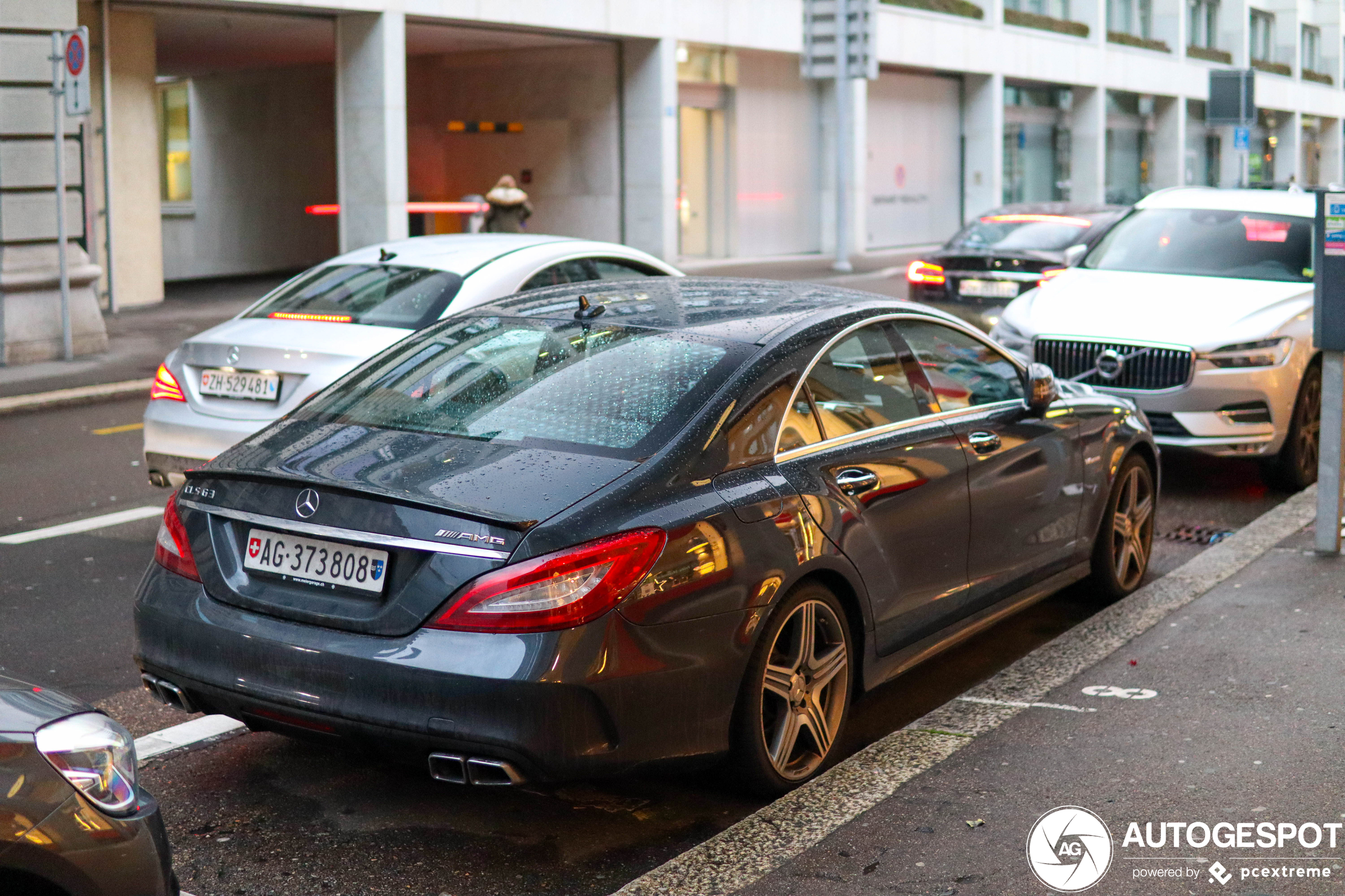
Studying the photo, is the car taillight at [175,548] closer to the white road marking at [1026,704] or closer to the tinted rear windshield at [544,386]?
the tinted rear windshield at [544,386]

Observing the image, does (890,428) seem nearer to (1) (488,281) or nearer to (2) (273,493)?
(2) (273,493)

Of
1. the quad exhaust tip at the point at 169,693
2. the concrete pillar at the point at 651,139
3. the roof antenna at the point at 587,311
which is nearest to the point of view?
the quad exhaust tip at the point at 169,693

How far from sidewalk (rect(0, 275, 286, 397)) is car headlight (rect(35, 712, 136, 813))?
435 inches

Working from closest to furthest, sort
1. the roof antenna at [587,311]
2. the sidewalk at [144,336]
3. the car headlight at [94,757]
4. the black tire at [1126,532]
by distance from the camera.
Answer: the car headlight at [94,757]
the roof antenna at [587,311]
the black tire at [1126,532]
the sidewalk at [144,336]

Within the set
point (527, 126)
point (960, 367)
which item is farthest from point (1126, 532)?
point (527, 126)

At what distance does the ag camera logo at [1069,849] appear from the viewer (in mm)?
3812

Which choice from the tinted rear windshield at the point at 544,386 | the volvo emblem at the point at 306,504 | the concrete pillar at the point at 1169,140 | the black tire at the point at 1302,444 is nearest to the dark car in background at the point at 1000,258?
the black tire at the point at 1302,444

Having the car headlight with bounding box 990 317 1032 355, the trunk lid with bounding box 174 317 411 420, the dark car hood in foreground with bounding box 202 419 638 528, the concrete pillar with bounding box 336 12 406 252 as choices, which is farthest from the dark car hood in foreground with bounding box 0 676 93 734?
the concrete pillar with bounding box 336 12 406 252

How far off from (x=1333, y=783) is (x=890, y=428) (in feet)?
5.34

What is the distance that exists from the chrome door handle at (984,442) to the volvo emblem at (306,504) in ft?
7.58

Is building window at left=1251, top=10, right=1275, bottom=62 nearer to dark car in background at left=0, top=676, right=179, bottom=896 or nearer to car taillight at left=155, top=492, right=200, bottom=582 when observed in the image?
car taillight at left=155, top=492, right=200, bottom=582

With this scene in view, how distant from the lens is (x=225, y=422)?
7445 millimetres

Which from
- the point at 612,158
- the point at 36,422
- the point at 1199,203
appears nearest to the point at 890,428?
the point at 1199,203

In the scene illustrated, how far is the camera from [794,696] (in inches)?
172
